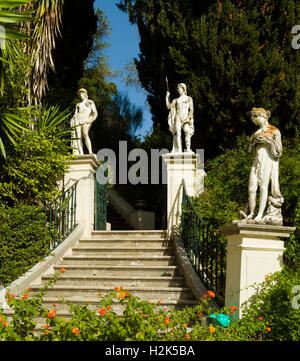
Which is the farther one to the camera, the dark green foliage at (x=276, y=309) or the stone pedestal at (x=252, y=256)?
the stone pedestal at (x=252, y=256)

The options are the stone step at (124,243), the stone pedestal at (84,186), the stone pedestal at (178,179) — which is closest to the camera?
the stone step at (124,243)

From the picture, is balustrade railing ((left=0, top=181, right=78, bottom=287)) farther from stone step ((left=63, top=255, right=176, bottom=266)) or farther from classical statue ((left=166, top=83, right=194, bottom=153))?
classical statue ((left=166, top=83, right=194, bottom=153))

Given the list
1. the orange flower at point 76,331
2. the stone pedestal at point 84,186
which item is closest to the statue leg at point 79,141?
the stone pedestal at point 84,186

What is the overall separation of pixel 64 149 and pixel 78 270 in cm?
256

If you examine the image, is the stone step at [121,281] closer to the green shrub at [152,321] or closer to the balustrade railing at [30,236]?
the balustrade railing at [30,236]

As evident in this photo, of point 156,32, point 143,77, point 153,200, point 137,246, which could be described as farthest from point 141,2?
point 137,246

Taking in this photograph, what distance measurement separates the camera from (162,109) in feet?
43.4

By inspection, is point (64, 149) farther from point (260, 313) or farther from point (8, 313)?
point (260, 313)

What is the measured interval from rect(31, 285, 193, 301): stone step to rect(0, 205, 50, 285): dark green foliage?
470 millimetres

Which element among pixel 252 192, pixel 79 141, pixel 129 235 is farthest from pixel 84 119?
pixel 252 192

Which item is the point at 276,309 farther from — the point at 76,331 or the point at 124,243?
the point at 124,243

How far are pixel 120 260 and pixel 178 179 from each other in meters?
1.88

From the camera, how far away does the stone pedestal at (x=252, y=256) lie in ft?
15.6

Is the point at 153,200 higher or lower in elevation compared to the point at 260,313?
higher
